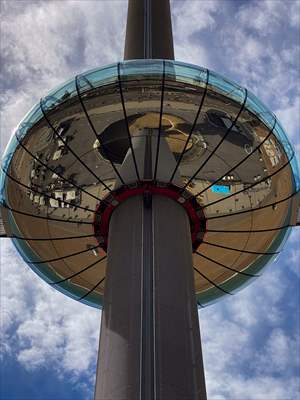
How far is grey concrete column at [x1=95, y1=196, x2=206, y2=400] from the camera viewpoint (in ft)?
30.0

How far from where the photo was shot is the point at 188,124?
44.0 feet

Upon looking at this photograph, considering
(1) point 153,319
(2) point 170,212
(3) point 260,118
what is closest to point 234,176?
(3) point 260,118

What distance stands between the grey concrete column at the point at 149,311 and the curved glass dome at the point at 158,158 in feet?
4.12

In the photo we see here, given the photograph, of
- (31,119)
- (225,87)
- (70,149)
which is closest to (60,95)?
(31,119)

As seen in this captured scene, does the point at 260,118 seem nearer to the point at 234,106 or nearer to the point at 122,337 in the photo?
the point at 234,106

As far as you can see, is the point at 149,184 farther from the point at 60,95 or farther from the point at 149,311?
the point at 149,311

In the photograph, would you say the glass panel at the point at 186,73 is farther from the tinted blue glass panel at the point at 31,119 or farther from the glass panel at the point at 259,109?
the tinted blue glass panel at the point at 31,119

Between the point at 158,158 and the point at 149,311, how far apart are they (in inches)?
154

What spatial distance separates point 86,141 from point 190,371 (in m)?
6.03

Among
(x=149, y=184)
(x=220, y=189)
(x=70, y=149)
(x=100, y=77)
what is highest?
(x=100, y=77)

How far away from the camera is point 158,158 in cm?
1276

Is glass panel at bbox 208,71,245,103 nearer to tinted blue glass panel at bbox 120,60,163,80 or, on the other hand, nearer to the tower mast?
tinted blue glass panel at bbox 120,60,163,80

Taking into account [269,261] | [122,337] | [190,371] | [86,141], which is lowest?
[190,371]

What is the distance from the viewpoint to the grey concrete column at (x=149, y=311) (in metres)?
9.14
